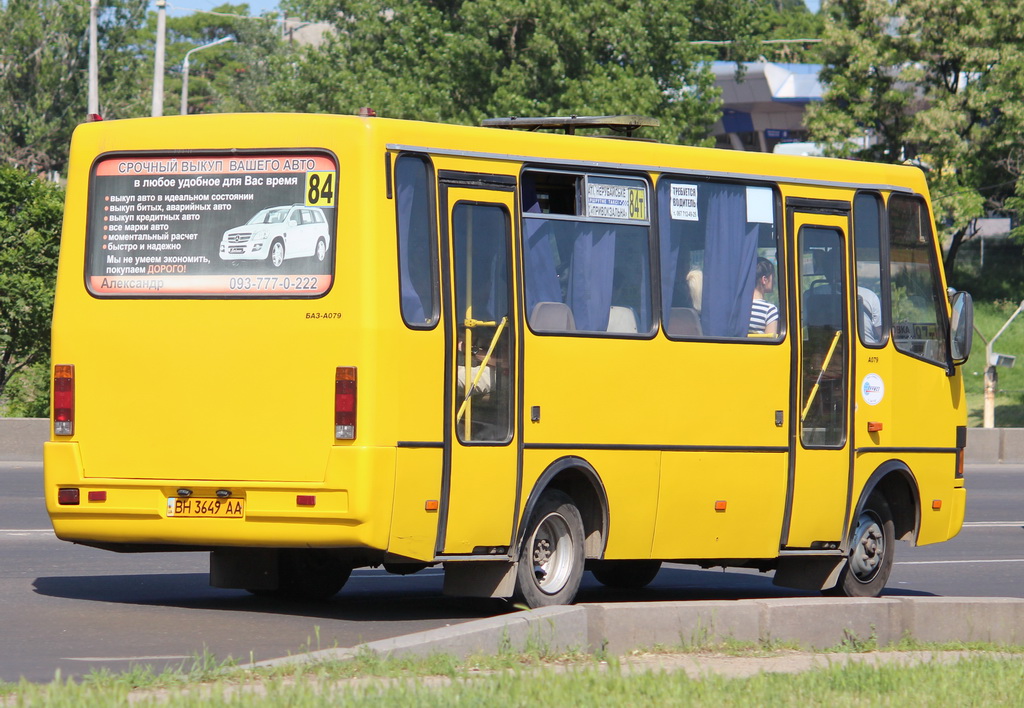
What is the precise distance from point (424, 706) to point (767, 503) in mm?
5324

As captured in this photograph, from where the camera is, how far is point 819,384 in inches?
457

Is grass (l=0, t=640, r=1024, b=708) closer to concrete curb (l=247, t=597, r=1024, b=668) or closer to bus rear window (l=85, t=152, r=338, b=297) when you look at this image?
concrete curb (l=247, t=597, r=1024, b=668)

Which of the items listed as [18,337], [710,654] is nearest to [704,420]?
[710,654]

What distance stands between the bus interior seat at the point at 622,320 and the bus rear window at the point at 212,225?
Result: 6.50 feet

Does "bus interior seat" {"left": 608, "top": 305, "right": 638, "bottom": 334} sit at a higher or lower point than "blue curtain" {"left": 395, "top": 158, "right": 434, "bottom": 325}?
lower

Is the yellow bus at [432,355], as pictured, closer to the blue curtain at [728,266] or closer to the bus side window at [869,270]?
the blue curtain at [728,266]

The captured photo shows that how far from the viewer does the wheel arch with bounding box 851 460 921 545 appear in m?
12.2

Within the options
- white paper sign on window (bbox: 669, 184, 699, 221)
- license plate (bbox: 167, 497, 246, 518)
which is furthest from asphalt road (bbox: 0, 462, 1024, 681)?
white paper sign on window (bbox: 669, 184, 699, 221)

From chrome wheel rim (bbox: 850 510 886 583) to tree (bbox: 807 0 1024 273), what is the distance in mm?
34302

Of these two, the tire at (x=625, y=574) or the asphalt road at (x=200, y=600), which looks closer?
the asphalt road at (x=200, y=600)

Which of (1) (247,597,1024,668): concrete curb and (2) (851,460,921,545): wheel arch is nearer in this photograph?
(1) (247,597,1024,668): concrete curb

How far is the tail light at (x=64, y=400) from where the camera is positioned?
986 cm

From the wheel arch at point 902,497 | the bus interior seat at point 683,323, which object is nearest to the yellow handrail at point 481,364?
the bus interior seat at point 683,323

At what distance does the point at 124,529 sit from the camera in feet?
31.8
